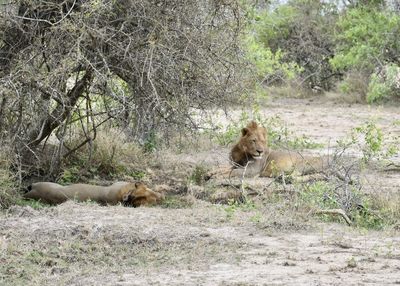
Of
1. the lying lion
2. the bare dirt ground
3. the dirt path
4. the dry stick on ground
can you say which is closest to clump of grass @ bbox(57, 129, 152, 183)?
the lying lion

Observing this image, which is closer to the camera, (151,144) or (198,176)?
(198,176)

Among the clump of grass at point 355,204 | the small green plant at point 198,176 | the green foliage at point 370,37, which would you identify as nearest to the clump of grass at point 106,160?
the small green plant at point 198,176

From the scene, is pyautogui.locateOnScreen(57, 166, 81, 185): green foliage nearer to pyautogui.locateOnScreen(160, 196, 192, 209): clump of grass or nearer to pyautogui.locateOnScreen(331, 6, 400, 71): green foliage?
pyautogui.locateOnScreen(160, 196, 192, 209): clump of grass

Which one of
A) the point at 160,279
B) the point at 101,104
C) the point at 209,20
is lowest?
the point at 160,279

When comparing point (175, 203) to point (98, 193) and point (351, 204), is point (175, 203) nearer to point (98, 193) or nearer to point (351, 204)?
point (98, 193)

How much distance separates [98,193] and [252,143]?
9.56ft

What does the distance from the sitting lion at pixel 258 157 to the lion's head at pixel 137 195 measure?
7.08 ft

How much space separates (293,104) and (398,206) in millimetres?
15171

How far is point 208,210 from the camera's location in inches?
390

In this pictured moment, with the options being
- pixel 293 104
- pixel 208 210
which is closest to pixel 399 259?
pixel 208 210

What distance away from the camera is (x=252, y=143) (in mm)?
12859

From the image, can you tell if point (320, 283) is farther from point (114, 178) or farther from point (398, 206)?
point (114, 178)

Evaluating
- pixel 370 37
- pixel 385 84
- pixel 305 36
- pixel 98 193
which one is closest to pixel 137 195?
pixel 98 193

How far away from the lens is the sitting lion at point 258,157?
41.3ft
